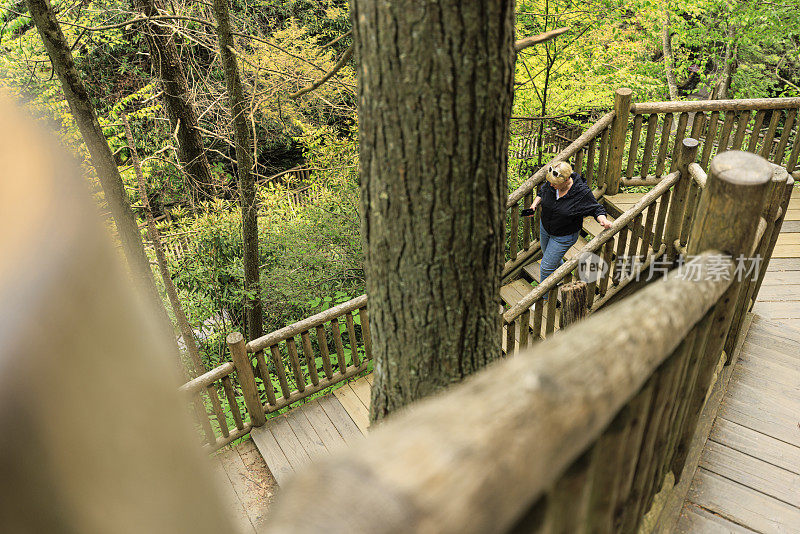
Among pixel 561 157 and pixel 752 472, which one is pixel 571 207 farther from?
pixel 752 472

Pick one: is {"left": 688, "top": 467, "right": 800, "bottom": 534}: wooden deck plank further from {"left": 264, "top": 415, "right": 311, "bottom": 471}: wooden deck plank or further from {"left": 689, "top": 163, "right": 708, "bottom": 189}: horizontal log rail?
{"left": 264, "top": 415, "right": 311, "bottom": 471}: wooden deck plank

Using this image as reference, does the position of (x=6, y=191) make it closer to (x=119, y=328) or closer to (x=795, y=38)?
(x=119, y=328)

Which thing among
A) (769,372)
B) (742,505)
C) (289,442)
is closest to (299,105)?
(289,442)

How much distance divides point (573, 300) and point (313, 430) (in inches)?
123

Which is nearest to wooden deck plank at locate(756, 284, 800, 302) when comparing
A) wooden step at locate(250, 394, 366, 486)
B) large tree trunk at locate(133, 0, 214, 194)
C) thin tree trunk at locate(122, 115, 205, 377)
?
wooden step at locate(250, 394, 366, 486)

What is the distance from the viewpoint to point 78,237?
0.34 m

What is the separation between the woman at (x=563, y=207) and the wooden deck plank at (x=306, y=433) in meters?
2.99

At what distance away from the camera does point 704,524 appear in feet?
7.55

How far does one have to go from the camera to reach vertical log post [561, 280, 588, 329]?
339cm

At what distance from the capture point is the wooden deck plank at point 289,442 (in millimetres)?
5062

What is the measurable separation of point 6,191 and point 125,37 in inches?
678

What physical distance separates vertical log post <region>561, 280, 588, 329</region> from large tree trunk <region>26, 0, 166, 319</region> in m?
3.85

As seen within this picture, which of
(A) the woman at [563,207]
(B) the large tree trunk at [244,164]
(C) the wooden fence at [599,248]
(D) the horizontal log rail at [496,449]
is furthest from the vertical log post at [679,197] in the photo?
(B) the large tree trunk at [244,164]

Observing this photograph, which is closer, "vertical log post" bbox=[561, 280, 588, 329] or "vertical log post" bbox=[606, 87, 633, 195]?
"vertical log post" bbox=[561, 280, 588, 329]
